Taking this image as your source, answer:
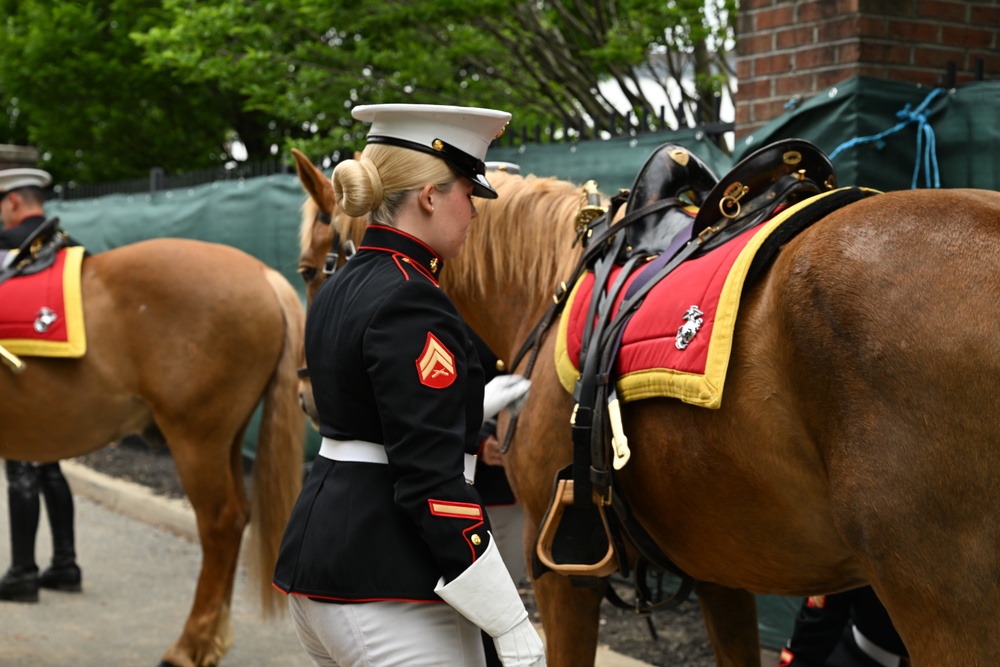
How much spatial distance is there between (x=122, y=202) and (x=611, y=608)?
7.46 m

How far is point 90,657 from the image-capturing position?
498cm

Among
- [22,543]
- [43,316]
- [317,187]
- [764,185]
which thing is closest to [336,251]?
[317,187]

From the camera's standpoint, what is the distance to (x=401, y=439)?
1.92 m

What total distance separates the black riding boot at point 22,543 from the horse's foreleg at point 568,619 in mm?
3824

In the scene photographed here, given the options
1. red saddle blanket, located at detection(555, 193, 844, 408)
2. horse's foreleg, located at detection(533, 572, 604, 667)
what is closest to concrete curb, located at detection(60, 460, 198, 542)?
horse's foreleg, located at detection(533, 572, 604, 667)

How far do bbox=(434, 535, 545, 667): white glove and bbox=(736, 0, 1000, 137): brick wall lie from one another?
2951 millimetres

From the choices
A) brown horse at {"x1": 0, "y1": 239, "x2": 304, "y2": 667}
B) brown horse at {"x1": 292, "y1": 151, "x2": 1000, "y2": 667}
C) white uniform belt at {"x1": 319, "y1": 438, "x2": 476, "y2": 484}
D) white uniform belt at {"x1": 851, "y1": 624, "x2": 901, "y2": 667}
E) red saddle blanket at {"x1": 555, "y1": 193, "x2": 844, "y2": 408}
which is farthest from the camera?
→ brown horse at {"x1": 0, "y1": 239, "x2": 304, "y2": 667}

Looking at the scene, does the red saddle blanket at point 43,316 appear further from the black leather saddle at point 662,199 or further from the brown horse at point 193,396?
the black leather saddle at point 662,199

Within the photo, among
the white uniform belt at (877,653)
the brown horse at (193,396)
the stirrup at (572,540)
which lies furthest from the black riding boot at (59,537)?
the white uniform belt at (877,653)

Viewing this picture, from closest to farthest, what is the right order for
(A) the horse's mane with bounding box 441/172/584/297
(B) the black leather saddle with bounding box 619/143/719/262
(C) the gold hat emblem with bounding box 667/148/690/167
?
(B) the black leather saddle with bounding box 619/143/719/262 → (C) the gold hat emblem with bounding box 667/148/690/167 → (A) the horse's mane with bounding box 441/172/584/297

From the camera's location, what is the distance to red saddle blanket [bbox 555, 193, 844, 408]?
87.0 inches

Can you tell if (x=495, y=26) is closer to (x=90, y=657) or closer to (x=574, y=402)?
(x=90, y=657)

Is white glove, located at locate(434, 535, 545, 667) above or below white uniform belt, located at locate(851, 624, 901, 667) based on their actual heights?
above

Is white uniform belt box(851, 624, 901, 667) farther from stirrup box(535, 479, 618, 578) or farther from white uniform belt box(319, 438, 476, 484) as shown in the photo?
white uniform belt box(319, 438, 476, 484)
